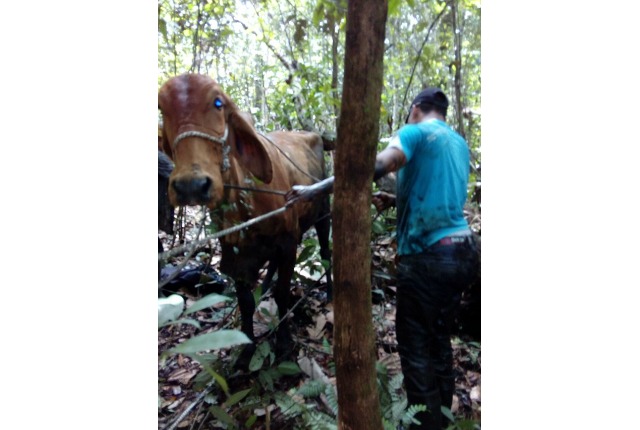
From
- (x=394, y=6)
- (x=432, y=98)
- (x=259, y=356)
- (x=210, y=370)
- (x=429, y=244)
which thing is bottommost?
(x=259, y=356)

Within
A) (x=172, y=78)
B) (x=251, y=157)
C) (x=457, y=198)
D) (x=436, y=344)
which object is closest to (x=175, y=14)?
(x=172, y=78)

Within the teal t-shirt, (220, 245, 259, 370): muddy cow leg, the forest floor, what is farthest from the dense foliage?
(220, 245, 259, 370): muddy cow leg

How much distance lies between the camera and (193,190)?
130cm

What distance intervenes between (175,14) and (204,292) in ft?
3.06

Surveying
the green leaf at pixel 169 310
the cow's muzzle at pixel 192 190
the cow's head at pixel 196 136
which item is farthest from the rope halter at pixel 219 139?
the green leaf at pixel 169 310

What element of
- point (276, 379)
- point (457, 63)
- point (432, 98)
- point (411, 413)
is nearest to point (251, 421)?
point (276, 379)

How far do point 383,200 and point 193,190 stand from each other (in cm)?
60

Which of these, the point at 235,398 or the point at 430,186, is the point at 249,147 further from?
the point at 235,398

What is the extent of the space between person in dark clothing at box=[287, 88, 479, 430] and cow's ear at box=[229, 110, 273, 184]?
305 millimetres

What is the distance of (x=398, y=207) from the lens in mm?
1404

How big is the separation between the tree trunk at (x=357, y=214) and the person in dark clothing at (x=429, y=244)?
→ 0.31 m

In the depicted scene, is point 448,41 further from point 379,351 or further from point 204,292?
point 204,292

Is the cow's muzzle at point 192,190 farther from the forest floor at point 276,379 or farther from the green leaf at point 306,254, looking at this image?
the green leaf at point 306,254

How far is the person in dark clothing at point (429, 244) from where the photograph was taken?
1.34 metres
